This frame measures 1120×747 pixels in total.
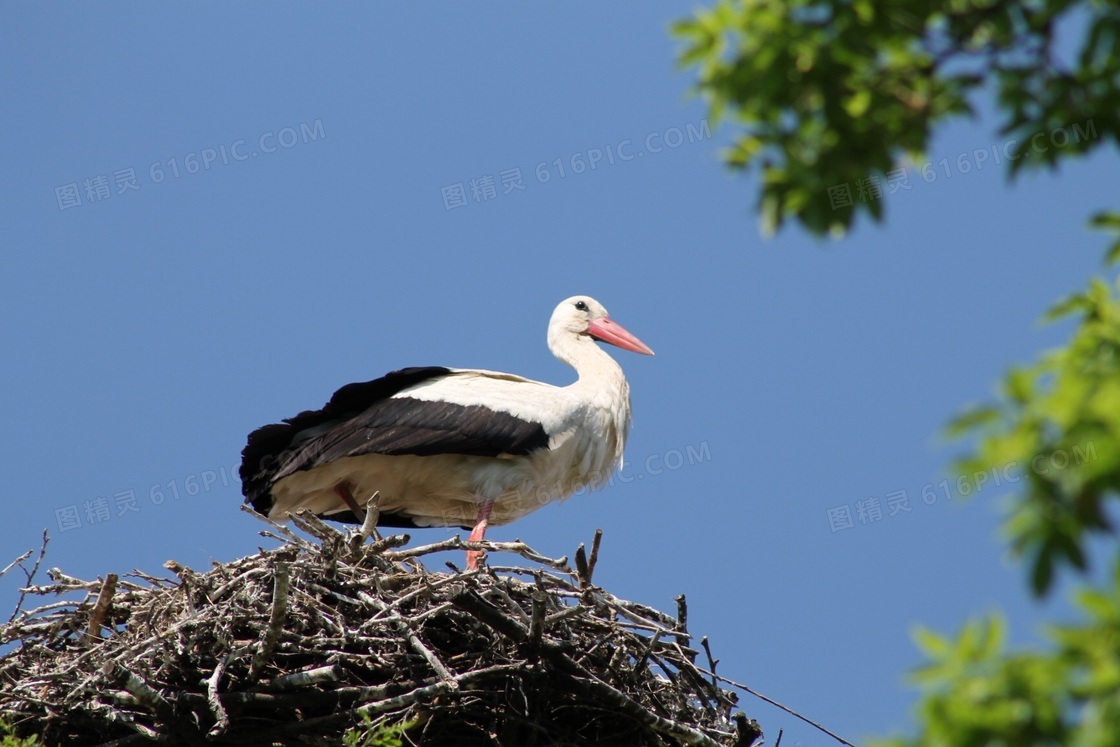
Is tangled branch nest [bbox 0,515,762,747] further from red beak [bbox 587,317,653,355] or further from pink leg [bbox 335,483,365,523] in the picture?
red beak [bbox 587,317,653,355]

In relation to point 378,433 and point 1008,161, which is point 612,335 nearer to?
point 378,433

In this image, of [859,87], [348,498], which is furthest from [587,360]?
[859,87]

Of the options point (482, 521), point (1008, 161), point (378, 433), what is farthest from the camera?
point (482, 521)

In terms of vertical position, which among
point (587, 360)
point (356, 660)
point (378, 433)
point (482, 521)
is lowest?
point (356, 660)

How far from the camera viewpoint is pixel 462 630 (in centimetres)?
545

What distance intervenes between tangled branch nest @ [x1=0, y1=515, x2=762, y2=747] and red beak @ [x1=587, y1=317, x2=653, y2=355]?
2.96 m

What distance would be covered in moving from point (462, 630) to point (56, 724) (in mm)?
1622

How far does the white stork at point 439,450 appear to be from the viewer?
6.79 metres

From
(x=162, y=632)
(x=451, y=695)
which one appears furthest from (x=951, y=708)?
(x=162, y=632)

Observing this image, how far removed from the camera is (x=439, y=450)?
6762 millimetres

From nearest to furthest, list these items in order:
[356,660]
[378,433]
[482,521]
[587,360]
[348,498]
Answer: [356,660]
[378,433]
[482,521]
[348,498]
[587,360]

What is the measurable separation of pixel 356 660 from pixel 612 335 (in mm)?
3807

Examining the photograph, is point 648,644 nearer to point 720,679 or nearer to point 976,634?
point 720,679

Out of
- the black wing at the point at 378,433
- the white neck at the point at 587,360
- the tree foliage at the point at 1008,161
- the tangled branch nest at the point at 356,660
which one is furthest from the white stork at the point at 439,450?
the tree foliage at the point at 1008,161
